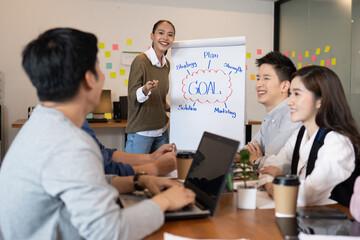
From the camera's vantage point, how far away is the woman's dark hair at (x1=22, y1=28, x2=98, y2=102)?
2.96ft

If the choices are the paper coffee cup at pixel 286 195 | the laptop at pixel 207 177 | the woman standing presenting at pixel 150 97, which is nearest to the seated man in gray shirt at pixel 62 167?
the laptop at pixel 207 177

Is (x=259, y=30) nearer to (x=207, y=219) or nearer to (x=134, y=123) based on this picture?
(x=134, y=123)

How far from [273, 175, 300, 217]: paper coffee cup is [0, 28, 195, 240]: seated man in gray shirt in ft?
1.16

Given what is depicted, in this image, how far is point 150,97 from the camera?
3004 mm

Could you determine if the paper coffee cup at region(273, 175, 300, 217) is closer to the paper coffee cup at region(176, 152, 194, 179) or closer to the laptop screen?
the laptop screen

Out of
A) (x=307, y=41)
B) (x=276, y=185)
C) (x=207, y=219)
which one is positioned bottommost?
(x=207, y=219)

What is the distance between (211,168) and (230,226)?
0.22 m

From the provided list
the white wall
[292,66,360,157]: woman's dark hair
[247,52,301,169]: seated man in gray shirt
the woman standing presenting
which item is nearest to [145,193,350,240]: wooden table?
[292,66,360,157]: woman's dark hair

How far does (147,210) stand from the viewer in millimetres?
962

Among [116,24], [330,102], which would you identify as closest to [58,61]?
[330,102]

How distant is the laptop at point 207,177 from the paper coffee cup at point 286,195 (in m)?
0.16

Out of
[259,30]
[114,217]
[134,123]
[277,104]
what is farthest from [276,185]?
[259,30]

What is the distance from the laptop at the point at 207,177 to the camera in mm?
1093

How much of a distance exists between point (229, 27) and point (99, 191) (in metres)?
4.55
